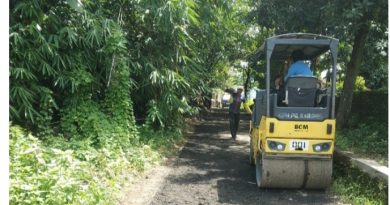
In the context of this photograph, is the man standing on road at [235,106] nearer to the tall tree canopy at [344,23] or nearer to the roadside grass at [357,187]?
the tall tree canopy at [344,23]

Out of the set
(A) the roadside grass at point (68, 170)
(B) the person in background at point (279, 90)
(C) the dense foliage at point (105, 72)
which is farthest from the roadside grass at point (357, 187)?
(A) the roadside grass at point (68, 170)

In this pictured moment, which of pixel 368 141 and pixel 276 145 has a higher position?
pixel 276 145

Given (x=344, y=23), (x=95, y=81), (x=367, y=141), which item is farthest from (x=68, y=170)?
(x=367, y=141)

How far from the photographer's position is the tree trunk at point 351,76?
11.7 meters

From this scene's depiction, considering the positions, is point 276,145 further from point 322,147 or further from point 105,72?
point 105,72

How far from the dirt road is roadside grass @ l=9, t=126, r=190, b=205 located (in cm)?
74

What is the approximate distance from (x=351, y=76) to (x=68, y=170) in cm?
888

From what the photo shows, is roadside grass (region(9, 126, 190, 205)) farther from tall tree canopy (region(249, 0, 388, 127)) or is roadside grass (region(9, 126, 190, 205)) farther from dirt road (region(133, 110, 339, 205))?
tall tree canopy (region(249, 0, 388, 127))

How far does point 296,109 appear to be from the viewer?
7.18m

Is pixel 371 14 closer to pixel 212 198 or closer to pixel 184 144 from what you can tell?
pixel 212 198

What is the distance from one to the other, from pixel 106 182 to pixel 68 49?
3.51 metres

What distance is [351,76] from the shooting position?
40.3 feet

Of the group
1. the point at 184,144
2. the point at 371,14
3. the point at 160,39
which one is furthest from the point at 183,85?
the point at 371,14

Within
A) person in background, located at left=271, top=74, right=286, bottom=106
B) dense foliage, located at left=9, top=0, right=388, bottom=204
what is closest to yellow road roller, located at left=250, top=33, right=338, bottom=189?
person in background, located at left=271, top=74, right=286, bottom=106
